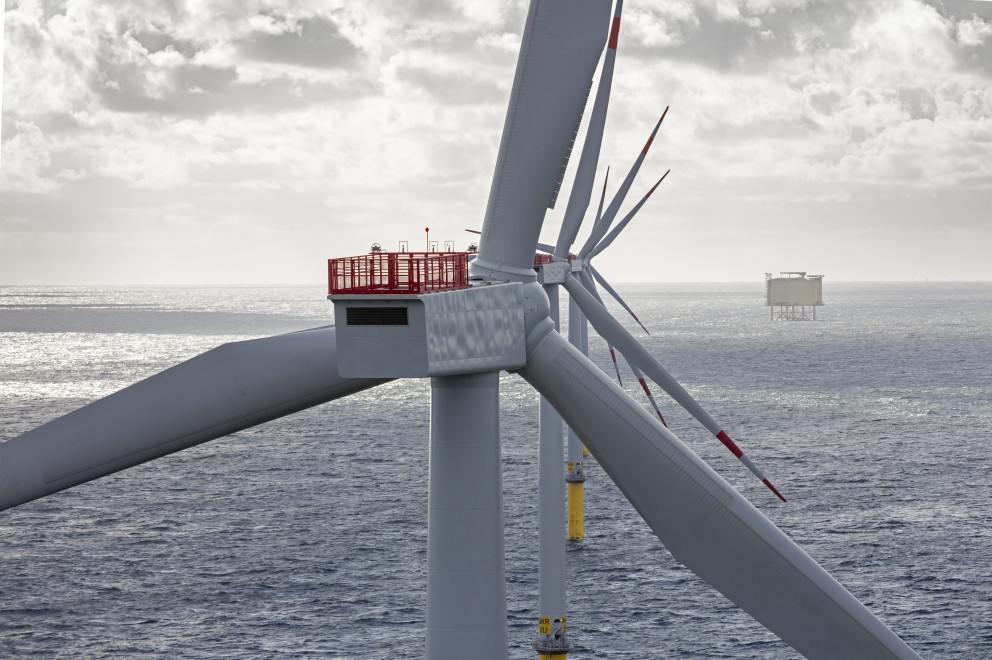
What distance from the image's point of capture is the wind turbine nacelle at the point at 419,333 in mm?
26125

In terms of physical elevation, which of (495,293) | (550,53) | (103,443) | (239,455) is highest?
(550,53)

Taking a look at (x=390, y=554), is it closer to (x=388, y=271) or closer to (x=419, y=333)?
(x=388, y=271)

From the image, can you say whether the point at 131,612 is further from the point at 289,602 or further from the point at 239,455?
the point at 239,455

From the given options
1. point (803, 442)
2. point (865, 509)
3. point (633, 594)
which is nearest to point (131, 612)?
point (633, 594)

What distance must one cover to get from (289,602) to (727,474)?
2394 inches

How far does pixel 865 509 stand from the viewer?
102 m

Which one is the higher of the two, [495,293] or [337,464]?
[495,293]

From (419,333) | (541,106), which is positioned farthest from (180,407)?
(541,106)

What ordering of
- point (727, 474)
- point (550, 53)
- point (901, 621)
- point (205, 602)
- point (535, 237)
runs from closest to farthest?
point (550, 53) < point (535, 237) < point (901, 621) < point (205, 602) < point (727, 474)

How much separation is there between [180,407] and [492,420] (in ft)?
25.3

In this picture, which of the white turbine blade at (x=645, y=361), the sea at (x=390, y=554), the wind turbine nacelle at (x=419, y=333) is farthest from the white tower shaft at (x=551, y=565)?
the wind turbine nacelle at (x=419, y=333)

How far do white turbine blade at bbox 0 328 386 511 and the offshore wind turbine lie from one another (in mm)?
35

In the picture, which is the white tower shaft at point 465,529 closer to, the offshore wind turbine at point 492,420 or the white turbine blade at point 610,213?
the offshore wind turbine at point 492,420

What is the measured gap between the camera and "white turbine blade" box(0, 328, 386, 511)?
28.5 m
